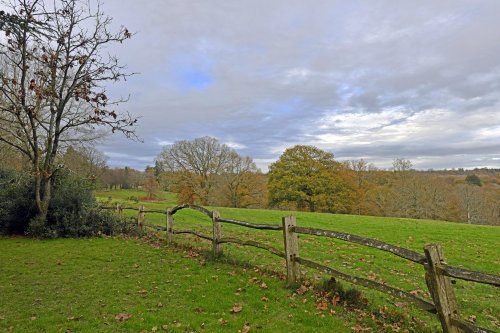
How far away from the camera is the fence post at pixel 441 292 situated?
471cm

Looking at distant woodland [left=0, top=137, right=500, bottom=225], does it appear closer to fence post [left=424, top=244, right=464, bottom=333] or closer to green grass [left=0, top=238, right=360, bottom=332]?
green grass [left=0, top=238, right=360, bottom=332]

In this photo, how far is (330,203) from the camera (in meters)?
44.1

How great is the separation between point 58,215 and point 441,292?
14.5 m

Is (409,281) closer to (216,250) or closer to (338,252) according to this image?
(338,252)

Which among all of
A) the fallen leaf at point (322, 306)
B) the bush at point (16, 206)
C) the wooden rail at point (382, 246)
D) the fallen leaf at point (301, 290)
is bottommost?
the fallen leaf at point (322, 306)

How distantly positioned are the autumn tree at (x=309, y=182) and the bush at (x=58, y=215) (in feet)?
99.5

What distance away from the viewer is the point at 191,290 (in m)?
7.32

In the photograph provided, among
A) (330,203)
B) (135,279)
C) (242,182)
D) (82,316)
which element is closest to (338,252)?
(135,279)

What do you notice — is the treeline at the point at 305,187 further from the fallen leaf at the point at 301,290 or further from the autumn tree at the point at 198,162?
the fallen leaf at the point at 301,290

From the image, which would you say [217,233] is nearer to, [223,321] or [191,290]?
[191,290]

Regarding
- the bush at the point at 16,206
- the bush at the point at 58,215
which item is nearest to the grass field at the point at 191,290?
the bush at the point at 58,215

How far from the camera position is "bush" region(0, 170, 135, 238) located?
565 inches

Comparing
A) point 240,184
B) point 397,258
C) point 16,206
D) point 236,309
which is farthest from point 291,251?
point 240,184

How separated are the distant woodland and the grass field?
31060mm
